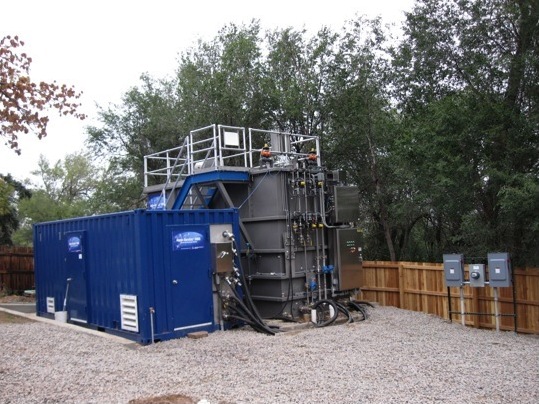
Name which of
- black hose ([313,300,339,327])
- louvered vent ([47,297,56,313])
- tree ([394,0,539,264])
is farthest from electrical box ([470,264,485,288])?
louvered vent ([47,297,56,313])

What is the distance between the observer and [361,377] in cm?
830

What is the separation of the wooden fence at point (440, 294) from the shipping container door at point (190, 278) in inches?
249

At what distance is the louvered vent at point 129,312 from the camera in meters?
12.0

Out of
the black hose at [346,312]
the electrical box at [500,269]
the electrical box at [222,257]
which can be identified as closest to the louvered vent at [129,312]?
the electrical box at [222,257]

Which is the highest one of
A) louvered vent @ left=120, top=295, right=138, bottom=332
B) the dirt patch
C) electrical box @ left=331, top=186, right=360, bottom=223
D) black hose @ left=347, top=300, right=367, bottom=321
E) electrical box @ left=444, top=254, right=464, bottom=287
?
electrical box @ left=331, top=186, right=360, bottom=223

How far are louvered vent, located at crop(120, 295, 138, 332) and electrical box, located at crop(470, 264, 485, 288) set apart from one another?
7.65 meters

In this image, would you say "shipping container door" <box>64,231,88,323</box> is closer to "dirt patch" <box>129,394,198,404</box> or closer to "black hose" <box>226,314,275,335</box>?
"black hose" <box>226,314,275,335</box>

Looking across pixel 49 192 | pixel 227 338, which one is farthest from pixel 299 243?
pixel 49 192

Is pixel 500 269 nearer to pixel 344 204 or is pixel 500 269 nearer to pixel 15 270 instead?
pixel 344 204

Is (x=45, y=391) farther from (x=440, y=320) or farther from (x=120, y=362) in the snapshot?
(x=440, y=320)

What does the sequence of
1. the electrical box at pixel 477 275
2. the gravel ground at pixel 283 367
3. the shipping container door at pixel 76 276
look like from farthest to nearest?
the shipping container door at pixel 76 276, the electrical box at pixel 477 275, the gravel ground at pixel 283 367

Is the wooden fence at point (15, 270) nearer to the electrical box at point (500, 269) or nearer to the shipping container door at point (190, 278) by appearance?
the shipping container door at point (190, 278)

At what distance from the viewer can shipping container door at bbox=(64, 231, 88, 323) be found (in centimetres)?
1398

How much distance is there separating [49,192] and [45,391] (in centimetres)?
5176
